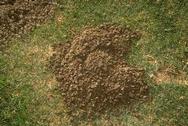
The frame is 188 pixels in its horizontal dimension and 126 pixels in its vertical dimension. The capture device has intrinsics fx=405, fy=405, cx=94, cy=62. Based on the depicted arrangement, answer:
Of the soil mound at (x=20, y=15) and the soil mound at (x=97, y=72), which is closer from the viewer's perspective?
the soil mound at (x=97, y=72)

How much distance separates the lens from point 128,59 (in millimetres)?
6430

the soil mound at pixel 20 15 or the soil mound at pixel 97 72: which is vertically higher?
the soil mound at pixel 20 15

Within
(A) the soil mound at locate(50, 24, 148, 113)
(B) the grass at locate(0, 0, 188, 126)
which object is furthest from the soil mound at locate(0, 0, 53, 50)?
(A) the soil mound at locate(50, 24, 148, 113)

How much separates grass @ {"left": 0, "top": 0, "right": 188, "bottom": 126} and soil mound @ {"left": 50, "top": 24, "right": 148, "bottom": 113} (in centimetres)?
15

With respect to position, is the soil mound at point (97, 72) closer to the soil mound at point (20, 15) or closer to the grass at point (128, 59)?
the grass at point (128, 59)

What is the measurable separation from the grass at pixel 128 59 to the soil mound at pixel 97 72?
155mm

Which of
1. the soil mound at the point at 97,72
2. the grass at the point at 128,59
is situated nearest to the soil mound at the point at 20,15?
the grass at the point at 128,59

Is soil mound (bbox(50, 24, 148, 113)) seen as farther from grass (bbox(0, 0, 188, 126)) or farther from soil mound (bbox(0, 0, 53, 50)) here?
soil mound (bbox(0, 0, 53, 50))

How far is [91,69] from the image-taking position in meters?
6.11

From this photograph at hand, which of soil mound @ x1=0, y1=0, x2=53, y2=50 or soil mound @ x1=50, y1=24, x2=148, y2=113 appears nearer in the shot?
soil mound @ x1=50, y1=24, x2=148, y2=113

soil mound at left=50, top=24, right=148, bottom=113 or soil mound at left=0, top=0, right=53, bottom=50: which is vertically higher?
soil mound at left=0, top=0, right=53, bottom=50

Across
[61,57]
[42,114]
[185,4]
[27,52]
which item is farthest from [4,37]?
[185,4]

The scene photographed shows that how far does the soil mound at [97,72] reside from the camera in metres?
5.93

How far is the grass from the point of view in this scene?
19.3 feet
